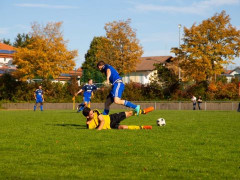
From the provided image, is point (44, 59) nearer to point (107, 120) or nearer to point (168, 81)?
point (168, 81)

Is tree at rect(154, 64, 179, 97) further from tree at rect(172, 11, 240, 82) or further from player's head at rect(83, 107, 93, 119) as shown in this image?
player's head at rect(83, 107, 93, 119)

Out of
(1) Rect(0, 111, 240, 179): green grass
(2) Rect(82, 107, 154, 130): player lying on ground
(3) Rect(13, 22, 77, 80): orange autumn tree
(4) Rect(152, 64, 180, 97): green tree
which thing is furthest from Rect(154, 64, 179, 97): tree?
(1) Rect(0, 111, 240, 179): green grass

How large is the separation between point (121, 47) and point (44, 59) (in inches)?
626

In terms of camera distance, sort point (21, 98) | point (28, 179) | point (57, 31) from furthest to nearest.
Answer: point (57, 31) < point (21, 98) < point (28, 179)

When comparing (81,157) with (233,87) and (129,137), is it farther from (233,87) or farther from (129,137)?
(233,87)

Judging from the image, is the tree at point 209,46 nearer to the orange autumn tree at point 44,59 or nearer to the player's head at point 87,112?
the orange autumn tree at point 44,59

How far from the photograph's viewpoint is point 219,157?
7332mm

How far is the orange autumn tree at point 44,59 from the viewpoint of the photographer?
50812mm

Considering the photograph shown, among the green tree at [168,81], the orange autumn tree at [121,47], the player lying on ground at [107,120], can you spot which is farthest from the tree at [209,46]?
the player lying on ground at [107,120]

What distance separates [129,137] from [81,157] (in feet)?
Answer: 10.8

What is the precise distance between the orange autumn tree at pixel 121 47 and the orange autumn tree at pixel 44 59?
1115cm

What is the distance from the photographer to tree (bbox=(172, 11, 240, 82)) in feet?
166

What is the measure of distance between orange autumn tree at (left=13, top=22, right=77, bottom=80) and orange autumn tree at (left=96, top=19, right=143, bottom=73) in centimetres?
1115

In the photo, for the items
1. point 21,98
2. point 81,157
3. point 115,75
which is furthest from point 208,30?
point 81,157
